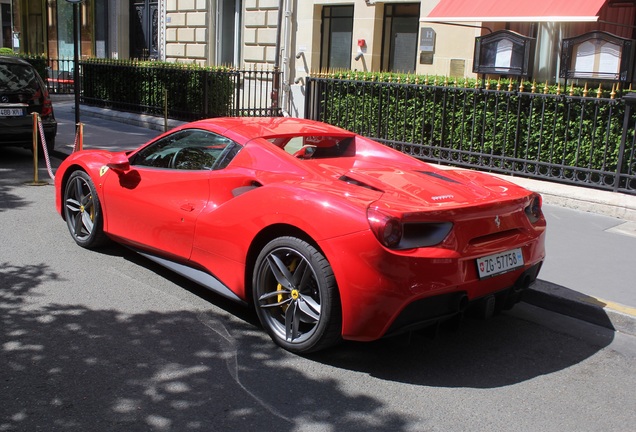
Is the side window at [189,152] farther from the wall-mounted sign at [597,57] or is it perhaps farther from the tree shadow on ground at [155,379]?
the wall-mounted sign at [597,57]

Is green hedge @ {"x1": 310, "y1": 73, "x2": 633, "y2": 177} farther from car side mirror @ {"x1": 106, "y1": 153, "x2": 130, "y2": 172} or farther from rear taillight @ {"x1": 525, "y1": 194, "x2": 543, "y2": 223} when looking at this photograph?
car side mirror @ {"x1": 106, "y1": 153, "x2": 130, "y2": 172}

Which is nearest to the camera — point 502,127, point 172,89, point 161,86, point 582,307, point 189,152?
point 582,307

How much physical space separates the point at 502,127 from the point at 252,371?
739 cm

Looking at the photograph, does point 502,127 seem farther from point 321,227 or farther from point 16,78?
point 16,78

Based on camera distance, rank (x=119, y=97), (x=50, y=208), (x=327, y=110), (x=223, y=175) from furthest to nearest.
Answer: (x=119, y=97), (x=327, y=110), (x=50, y=208), (x=223, y=175)

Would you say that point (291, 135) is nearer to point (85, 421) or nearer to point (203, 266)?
point (203, 266)

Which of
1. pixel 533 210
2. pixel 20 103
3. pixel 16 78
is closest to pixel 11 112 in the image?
pixel 20 103

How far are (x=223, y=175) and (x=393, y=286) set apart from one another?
1.77m

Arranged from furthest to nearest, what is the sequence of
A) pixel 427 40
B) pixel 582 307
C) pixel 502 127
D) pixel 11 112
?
pixel 427 40
pixel 11 112
pixel 502 127
pixel 582 307

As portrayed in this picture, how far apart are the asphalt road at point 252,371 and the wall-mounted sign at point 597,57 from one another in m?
4.99

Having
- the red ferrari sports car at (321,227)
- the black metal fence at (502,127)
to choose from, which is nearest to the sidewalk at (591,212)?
the black metal fence at (502,127)

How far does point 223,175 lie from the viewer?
5152 millimetres

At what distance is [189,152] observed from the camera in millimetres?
5664

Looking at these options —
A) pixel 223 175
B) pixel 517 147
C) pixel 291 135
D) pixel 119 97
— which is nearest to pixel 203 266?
pixel 223 175
